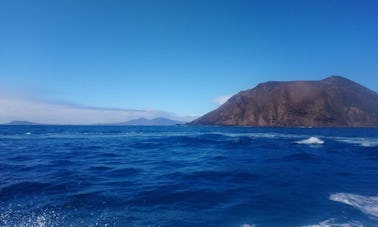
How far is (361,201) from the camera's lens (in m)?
12.9

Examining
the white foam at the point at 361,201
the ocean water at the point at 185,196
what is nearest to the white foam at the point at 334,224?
the ocean water at the point at 185,196

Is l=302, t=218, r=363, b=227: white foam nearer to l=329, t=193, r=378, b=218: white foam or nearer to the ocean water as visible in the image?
the ocean water

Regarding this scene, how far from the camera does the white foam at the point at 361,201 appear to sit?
1152 cm

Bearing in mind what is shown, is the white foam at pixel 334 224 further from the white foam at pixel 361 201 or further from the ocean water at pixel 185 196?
the white foam at pixel 361 201

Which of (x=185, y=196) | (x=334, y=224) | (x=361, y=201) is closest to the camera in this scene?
(x=334, y=224)

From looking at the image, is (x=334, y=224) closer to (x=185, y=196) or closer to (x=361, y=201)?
(x=361, y=201)

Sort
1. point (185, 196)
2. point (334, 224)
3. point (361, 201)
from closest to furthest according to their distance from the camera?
point (334, 224) → point (361, 201) → point (185, 196)

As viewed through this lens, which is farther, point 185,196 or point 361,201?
point 185,196

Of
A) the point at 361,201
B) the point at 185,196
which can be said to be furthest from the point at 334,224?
the point at 185,196

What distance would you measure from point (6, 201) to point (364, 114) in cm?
21828

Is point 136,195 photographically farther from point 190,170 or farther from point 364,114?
point 364,114

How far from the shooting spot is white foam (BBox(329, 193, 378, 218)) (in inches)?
454

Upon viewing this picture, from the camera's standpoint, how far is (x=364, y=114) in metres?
190

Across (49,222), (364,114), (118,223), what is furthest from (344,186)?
(364,114)
